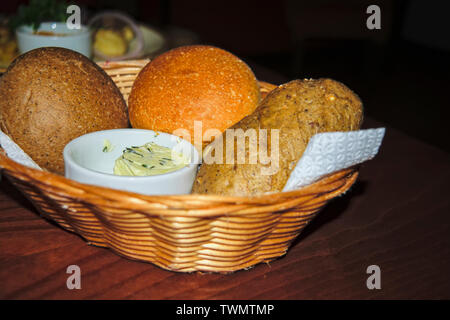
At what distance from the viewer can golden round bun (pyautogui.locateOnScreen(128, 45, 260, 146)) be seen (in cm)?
95

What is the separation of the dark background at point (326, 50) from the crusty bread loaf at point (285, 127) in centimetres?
283

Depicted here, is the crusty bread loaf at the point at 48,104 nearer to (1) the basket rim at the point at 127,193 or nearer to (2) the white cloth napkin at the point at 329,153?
(1) the basket rim at the point at 127,193

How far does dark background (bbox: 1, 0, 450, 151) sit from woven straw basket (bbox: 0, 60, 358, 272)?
2997mm

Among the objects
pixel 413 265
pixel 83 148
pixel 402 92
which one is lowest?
pixel 402 92

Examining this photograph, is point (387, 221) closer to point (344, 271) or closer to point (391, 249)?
point (391, 249)

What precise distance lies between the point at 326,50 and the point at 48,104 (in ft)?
15.5

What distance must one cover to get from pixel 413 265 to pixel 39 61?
825 mm

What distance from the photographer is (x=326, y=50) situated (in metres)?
5.20

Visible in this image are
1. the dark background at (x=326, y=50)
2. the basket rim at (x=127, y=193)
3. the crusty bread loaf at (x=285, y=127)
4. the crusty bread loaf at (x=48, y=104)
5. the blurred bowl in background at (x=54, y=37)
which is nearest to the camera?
the basket rim at (x=127, y=193)

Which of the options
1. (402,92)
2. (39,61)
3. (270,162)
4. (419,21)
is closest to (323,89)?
(270,162)

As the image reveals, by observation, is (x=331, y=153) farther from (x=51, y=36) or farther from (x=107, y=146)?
(x=51, y=36)

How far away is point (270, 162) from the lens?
77 centimetres

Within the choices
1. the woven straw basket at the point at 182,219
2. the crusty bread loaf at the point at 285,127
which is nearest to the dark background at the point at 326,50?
the crusty bread loaf at the point at 285,127

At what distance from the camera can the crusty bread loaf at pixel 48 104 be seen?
2.88ft
